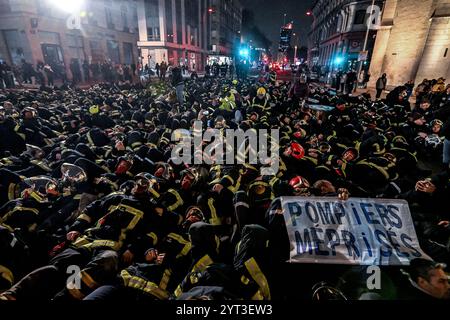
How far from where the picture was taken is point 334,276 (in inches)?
115

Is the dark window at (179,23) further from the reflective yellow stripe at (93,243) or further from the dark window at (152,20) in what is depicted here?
the reflective yellow stripe at (93,243)

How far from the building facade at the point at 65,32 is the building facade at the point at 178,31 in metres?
6.20

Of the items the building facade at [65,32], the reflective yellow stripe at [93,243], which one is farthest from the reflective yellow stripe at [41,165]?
the building facade at [65,32]

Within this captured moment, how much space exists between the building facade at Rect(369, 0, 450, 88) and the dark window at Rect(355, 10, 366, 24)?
968cm

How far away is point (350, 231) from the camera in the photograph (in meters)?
3.17

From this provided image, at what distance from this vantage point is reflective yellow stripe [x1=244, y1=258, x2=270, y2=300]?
2.69m

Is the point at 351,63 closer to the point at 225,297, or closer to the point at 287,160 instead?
the point at 287,160

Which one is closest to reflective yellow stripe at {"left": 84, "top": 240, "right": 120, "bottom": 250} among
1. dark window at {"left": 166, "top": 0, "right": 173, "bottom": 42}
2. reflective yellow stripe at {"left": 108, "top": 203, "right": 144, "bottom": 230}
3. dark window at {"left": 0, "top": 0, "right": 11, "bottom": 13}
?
reflective yellow stripe at {"left": 108, "top": 203, "right": 144, "bottom": 230}

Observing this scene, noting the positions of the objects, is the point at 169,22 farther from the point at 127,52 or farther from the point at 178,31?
the point at 127,52

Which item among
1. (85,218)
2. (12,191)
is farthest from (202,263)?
(12,191)

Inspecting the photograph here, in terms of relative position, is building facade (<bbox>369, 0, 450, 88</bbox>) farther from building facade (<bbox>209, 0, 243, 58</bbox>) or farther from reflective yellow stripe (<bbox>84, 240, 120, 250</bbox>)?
building facade (<bbox>209, 0, 243, 58</bbox>)

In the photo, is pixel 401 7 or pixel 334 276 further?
pixel 401 7
